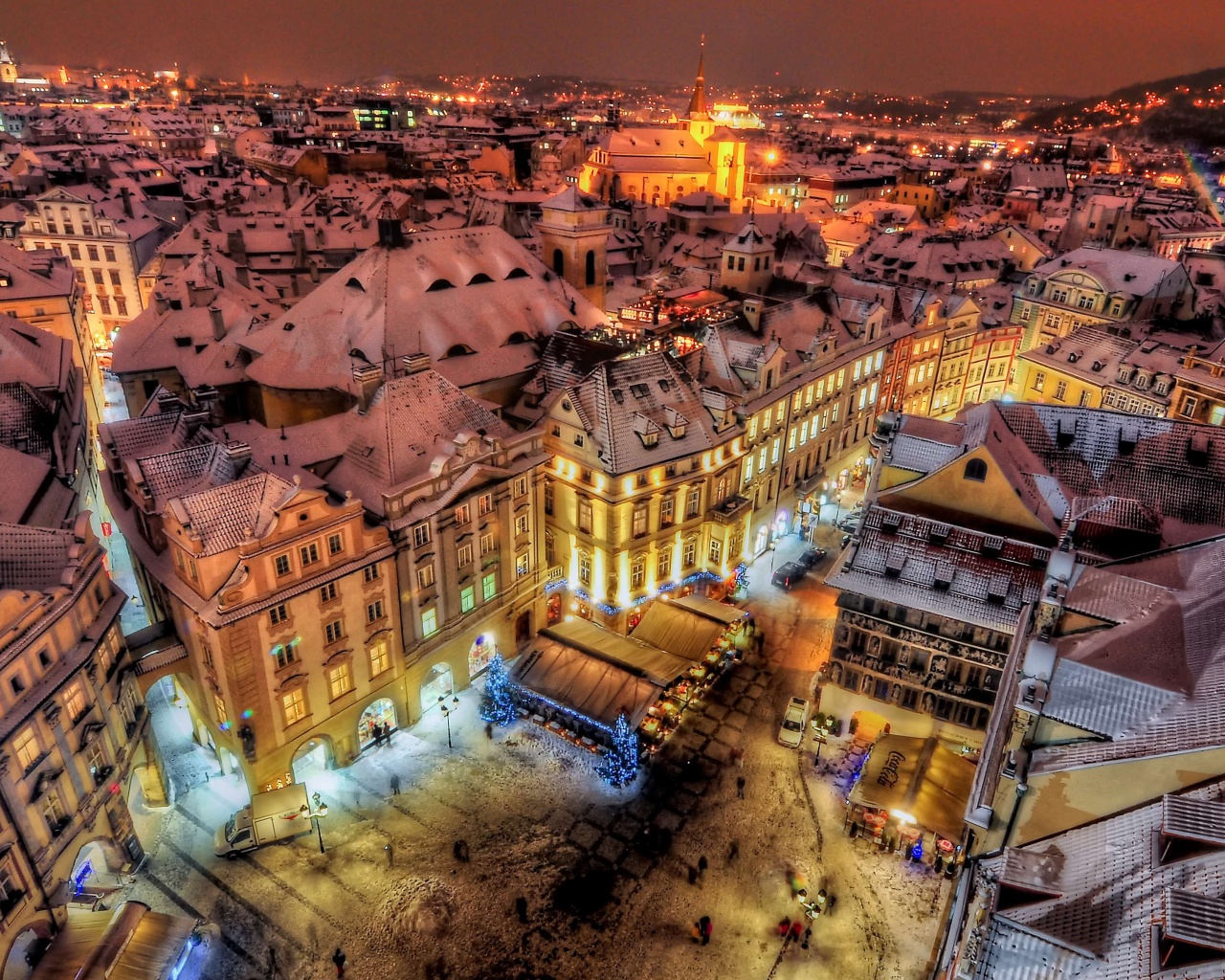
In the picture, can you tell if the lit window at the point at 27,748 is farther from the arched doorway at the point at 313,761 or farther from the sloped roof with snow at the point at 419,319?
the sloped roof with snow at the point at 419,319

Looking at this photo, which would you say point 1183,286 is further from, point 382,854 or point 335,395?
point 382,854

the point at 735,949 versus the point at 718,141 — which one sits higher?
the point at 718,141

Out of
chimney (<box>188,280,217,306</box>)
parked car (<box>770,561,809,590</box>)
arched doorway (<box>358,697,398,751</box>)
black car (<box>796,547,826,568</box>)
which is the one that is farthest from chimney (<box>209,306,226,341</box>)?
black car (<box>796,547,826,568</box>)

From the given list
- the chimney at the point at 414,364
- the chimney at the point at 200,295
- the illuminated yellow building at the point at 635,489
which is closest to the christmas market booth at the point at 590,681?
the illuminated yellow building at the point at 635,489

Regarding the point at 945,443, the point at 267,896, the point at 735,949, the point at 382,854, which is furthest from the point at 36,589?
the point at 945,443

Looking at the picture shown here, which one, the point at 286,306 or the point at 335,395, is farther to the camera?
the point at 286,306

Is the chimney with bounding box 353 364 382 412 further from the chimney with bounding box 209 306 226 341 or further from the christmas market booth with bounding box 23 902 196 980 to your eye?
the chimney with bounding box 209 306 226 341

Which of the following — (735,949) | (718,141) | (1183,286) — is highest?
→ (718,141)
